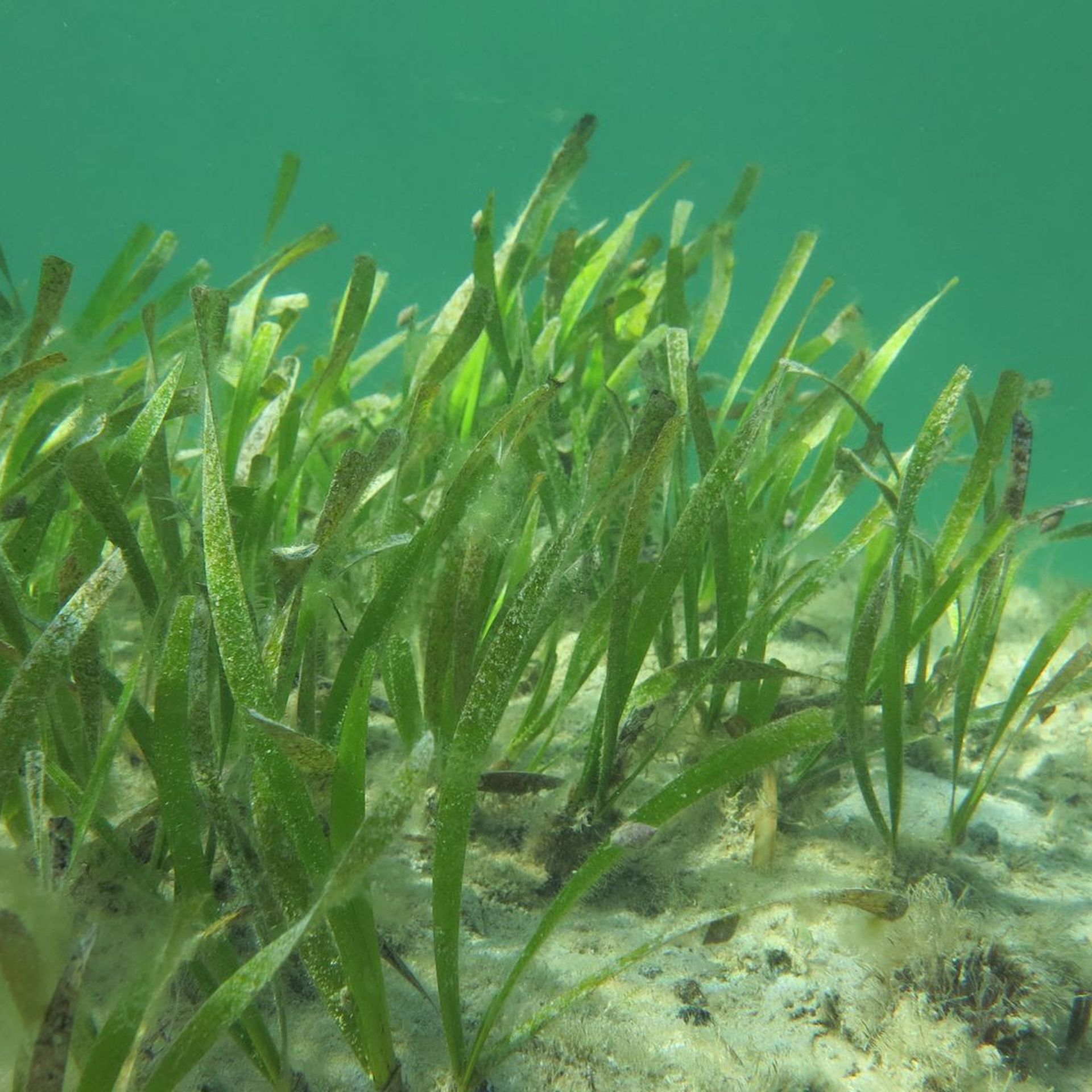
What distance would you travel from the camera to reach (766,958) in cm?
126

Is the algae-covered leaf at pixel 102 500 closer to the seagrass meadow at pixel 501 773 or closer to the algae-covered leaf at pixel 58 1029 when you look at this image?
the seagrass meadow at pixel 501 773

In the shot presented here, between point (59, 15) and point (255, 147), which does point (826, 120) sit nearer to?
point (255, 147)

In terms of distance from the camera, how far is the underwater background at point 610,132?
44781 millimetres

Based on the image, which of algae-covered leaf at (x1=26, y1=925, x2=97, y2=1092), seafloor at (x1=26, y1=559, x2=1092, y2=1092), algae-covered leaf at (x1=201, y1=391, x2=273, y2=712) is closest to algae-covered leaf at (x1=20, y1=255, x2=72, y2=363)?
algae-covered leaf at (x1=201, y1=391, x2=273, y2=712)

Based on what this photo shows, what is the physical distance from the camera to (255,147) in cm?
6969

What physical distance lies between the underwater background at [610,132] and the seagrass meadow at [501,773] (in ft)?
115

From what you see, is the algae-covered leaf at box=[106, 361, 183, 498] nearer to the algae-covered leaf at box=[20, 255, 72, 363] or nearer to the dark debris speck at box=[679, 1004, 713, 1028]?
the algae-covered leaf at box=[20, 255, 72, 363]

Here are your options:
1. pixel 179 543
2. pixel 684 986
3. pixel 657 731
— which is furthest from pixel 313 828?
pixel 657 731

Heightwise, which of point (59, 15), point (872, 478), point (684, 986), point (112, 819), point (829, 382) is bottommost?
point (112, 819)

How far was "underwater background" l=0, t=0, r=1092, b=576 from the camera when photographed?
44.8 meters

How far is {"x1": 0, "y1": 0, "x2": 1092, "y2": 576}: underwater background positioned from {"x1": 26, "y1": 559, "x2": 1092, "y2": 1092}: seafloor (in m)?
35.4

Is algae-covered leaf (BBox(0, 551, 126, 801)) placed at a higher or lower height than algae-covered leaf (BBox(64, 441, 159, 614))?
lower

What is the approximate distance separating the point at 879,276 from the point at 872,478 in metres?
58.7

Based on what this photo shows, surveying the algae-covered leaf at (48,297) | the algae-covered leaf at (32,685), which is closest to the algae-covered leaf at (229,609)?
the algae-covered leaf at (32,685)
